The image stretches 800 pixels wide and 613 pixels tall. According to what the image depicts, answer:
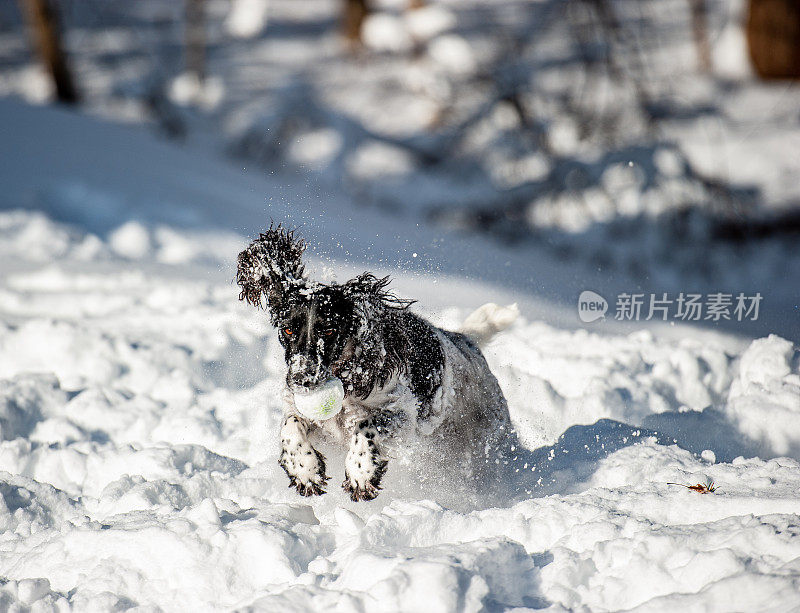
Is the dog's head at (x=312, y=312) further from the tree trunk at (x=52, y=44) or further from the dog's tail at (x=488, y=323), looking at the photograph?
the tree trunk at (x=52, y=44)

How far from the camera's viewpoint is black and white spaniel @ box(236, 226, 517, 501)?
2.65 metres

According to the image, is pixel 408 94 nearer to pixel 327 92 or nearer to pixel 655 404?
pixel 327 92

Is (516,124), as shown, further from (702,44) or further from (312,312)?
(312,312)

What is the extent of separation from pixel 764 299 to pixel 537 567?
17.8ft

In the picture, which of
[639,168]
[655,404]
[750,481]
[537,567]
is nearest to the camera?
[537,567]

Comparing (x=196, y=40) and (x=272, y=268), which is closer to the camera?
(x=272, y=268)

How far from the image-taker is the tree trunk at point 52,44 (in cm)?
1010

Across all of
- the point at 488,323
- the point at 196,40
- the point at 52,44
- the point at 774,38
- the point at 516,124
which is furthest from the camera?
the point at 196,40

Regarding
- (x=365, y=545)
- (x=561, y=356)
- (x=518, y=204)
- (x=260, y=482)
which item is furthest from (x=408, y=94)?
(x=365, y=545)

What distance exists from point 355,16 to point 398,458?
12.3m

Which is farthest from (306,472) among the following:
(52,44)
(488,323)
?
(52,44)

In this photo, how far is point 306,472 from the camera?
9.50 feet

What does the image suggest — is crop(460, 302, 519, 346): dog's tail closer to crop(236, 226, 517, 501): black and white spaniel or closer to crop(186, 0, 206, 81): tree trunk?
crop(236, 226, 517, 501): black and white spaniel

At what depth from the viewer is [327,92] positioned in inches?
513
